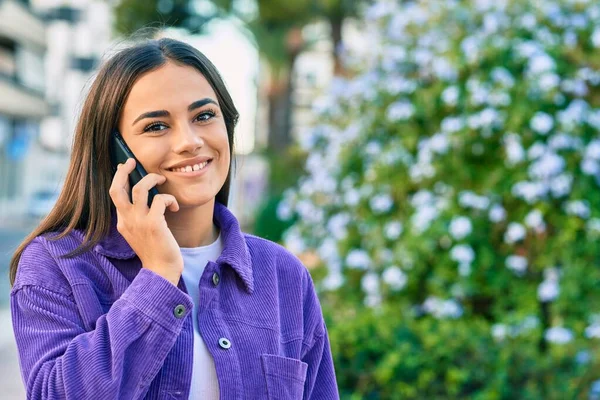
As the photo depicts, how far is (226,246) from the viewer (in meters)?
1.76

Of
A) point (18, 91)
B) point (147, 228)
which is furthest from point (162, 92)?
point (18, 91)

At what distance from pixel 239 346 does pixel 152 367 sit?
0.20 metres

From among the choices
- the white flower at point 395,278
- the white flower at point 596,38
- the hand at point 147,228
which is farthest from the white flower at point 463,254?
the hand at point 147,228

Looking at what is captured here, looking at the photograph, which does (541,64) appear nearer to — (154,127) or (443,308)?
(443,308)

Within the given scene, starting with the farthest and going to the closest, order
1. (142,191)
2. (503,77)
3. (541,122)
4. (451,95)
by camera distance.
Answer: (451,95) → (503,77) → (541,122) → (142,191)

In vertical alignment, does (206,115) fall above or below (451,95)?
below

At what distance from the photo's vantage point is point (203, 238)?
1795 millimetres

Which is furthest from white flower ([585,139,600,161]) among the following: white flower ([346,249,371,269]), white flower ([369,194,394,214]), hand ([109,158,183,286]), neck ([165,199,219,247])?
hand ([109,158,183,286])

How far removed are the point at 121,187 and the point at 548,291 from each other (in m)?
3.51

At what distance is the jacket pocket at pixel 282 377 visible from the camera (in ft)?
5.35

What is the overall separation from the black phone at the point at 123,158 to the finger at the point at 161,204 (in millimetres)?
29

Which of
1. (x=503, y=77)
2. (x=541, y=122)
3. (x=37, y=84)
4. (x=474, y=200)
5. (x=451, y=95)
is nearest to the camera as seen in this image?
(x=541, y=122)

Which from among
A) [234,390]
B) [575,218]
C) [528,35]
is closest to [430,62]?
[528,35]

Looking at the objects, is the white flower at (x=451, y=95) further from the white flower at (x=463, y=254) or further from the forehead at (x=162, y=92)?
the forehead at (x=162, y=92)
